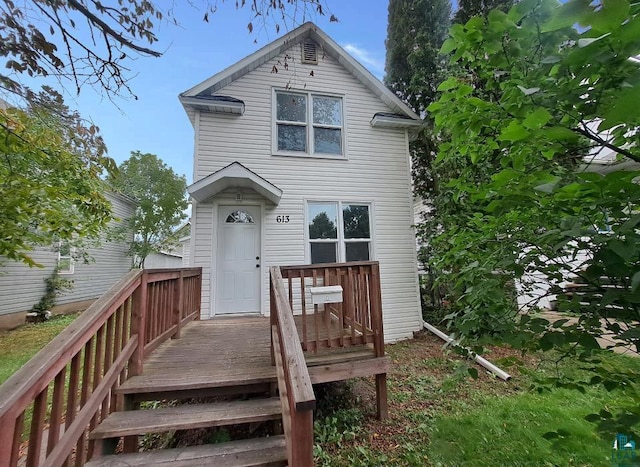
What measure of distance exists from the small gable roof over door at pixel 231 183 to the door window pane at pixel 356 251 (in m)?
1.98

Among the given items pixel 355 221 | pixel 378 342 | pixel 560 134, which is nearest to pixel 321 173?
pixel 355 221

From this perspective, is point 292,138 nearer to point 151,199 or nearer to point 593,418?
point 593,418

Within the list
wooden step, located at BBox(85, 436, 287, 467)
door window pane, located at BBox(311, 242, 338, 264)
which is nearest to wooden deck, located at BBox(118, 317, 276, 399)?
wooden step, located at BBox(85, 436, 287, 467)

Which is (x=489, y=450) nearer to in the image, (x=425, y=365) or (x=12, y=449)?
(x=425, y=365)

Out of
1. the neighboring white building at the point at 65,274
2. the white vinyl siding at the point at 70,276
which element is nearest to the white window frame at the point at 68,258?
the neighboring white building at the point at 65,274

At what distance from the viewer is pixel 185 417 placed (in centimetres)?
252

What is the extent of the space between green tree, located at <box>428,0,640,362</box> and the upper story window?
5.54 meters

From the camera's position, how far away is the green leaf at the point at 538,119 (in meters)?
0.96

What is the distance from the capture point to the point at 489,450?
2.83 metres

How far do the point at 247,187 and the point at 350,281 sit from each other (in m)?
3.58

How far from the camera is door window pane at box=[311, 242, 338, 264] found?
668 centimetres

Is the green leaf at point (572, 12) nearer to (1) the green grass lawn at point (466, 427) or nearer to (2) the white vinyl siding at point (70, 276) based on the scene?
(1) the green grass lawn at point (466, 427)

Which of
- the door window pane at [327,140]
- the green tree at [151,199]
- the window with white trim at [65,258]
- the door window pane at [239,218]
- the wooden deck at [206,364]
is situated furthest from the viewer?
the green tree at [151,199]

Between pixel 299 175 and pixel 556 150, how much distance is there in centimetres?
586
